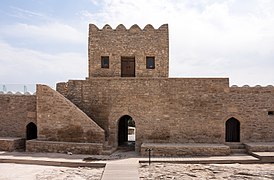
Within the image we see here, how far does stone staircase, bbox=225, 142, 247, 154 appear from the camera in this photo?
16078 mm

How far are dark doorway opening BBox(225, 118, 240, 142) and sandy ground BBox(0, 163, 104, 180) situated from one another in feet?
27.0

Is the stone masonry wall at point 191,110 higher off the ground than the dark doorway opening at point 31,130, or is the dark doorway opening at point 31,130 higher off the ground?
A: the stone masonry wall at point 191,110

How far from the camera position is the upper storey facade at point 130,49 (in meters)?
19.0

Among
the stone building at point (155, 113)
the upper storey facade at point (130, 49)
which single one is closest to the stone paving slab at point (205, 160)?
the stone building at point (155, 113)

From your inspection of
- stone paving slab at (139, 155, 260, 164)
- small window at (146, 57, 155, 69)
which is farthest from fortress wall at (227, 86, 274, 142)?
small window at (146, 57, 155, 69)

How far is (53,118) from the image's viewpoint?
16719 mm

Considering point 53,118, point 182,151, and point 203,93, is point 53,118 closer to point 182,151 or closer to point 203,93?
point 182,151

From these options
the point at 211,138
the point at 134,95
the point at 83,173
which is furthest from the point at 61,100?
the point at 211,138

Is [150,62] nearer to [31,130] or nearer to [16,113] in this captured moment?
[31,130]

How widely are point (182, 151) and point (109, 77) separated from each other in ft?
21.1

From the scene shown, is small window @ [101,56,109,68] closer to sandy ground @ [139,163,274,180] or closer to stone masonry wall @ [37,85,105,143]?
stone masonry wall @ [37,85,105,143]

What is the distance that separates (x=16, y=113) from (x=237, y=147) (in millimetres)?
13417

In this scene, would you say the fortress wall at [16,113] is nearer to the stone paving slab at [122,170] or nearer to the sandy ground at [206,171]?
the stone paving slab at [122,170]

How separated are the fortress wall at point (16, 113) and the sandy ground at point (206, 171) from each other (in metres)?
8.75
